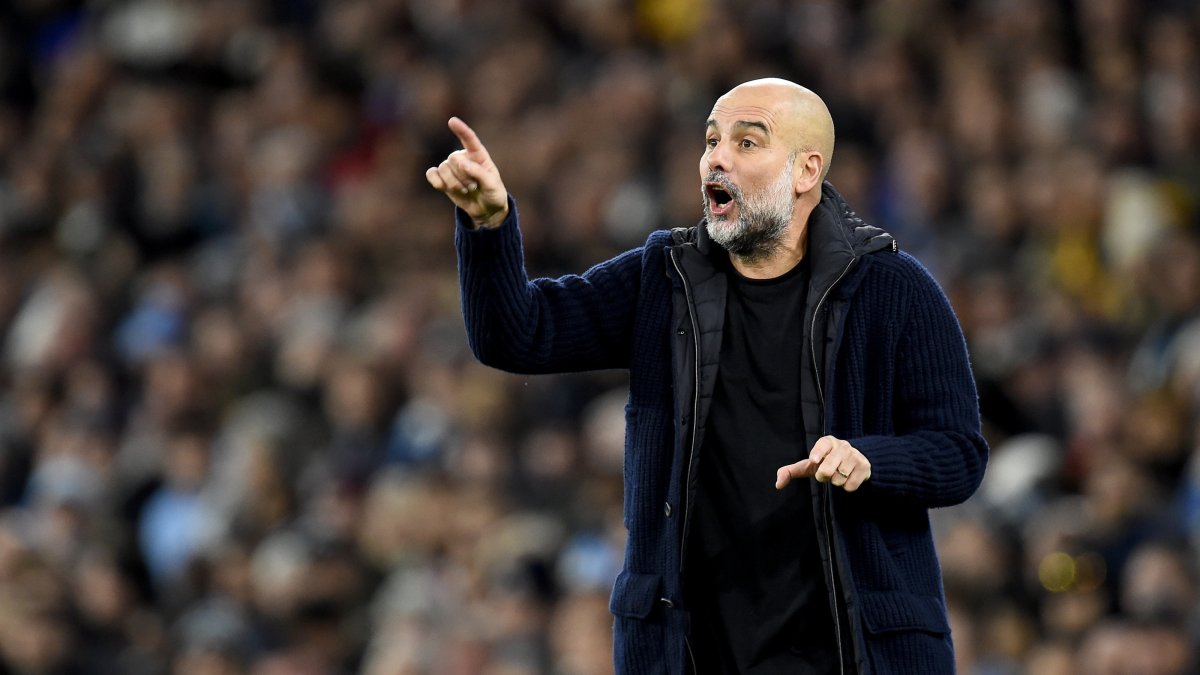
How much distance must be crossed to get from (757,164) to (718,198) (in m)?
0.10

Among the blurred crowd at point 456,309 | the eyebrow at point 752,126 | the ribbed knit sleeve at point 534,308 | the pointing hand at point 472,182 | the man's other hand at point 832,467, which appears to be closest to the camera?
the man's other hand at point 832,467

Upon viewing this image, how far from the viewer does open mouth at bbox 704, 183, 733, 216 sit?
3822 millimetres

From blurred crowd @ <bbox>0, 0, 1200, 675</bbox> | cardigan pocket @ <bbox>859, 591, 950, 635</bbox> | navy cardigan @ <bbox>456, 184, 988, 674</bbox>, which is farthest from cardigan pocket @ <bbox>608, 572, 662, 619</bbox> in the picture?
blurred crowd @ <bbox>0, 0, 1200, 675</bbox>

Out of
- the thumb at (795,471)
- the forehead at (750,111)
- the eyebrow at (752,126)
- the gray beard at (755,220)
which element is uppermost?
the forehead at (750,111)

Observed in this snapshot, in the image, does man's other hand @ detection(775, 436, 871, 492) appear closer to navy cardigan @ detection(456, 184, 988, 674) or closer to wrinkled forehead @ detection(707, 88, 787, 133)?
navy cardigan @ detection(456, 184, 988, 674)

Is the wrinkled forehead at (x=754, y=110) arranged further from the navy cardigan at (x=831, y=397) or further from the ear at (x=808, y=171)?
the navy cardigan at (x=831, y=397)

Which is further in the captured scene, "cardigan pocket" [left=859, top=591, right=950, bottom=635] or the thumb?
"cardigan pocket" [left=859, top=591, right=950, bottom=635]

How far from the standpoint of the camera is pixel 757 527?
149 inches

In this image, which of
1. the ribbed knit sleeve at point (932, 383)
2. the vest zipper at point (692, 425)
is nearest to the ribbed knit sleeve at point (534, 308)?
the vest zipper at point (692, 425)

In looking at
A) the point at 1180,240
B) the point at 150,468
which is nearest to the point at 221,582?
the point at 150,468

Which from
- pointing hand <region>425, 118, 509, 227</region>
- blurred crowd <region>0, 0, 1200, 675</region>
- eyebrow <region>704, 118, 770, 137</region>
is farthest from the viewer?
blurred crowd <region>0, 0, 1200, 675</region>

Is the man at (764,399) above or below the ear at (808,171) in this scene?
below

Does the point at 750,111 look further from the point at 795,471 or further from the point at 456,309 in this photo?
the point at 456,309

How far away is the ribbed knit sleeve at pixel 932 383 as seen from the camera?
12.1ft
